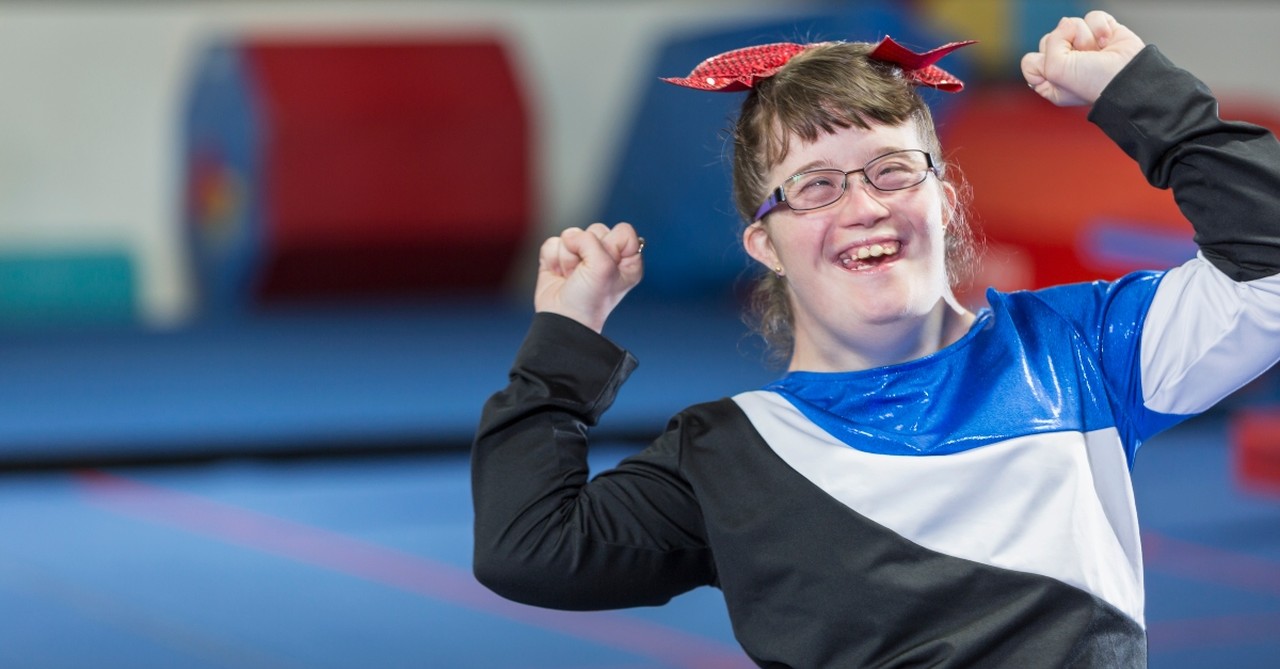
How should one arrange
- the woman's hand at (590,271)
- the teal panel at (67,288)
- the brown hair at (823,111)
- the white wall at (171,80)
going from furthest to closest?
the white wall at (171,80)
the teal panel at (67,288)
the woman's hand at (590,271)
the brown hair at (823,111)

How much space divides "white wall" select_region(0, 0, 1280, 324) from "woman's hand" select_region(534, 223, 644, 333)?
21.5 ft

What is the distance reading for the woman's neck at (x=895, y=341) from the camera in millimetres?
1518

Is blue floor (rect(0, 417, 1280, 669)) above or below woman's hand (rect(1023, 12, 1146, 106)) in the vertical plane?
below

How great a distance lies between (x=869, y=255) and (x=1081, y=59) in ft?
0.84

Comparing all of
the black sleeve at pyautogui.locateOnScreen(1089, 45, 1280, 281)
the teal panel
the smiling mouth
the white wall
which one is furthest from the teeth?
the teal panel

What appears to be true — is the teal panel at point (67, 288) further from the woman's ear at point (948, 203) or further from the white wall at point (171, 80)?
the woman's ear at point (948, 203)

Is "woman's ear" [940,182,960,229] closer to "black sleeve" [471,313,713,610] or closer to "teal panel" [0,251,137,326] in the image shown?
"black sleeve" [471,313,713,610]

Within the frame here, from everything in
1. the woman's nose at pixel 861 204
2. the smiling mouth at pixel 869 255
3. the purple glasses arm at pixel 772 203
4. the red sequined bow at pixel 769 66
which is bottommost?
the smiling mouth at pixel 869 255

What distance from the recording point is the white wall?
838 centimetres

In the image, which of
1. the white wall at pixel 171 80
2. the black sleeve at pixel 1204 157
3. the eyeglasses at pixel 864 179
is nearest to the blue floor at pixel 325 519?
the eyeglasses at pixel 864 179

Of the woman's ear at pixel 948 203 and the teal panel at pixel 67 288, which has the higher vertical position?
the woman's ear at pixel 948 203

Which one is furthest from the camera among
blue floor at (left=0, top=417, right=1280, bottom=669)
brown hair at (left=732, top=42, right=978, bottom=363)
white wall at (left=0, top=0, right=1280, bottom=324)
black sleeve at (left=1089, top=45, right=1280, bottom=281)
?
white wall at (left=0, top=0, right=1280, bottom=324)

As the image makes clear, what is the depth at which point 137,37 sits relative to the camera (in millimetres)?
8531

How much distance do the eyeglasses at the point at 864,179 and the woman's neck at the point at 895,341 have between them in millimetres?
120
